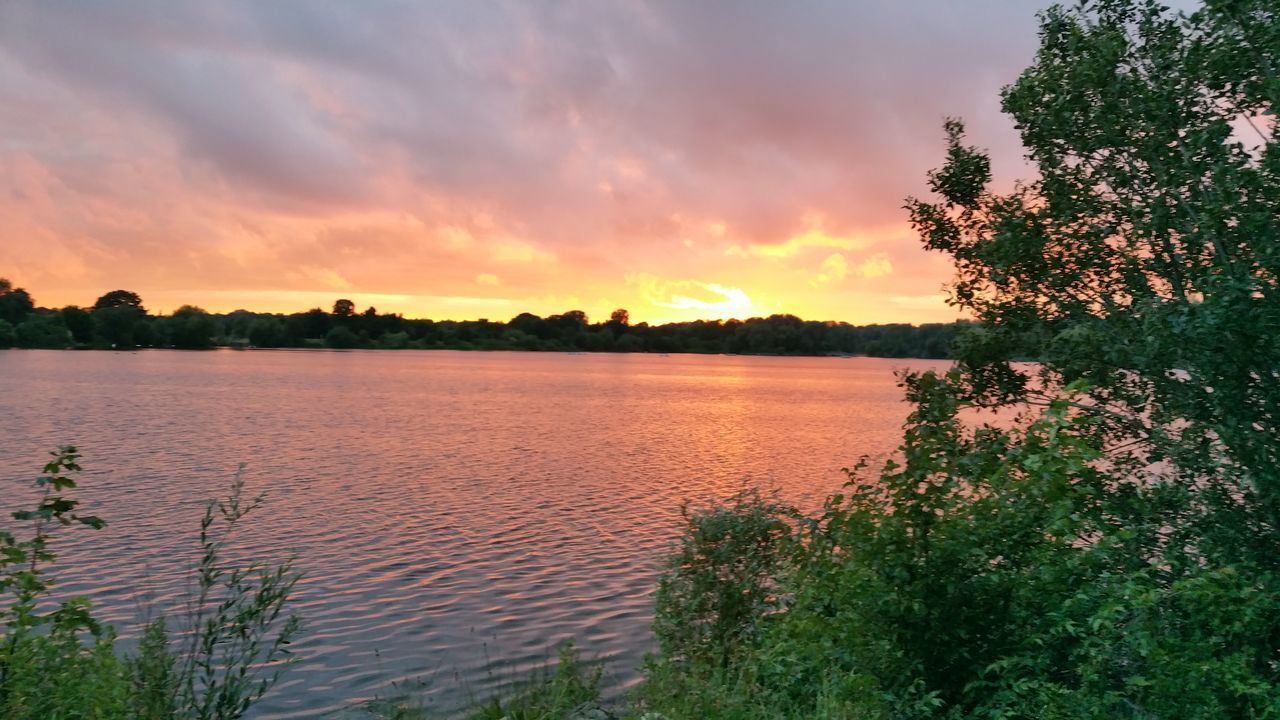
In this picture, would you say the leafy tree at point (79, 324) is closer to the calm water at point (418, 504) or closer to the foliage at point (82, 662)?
the calm water at point (418, 504)

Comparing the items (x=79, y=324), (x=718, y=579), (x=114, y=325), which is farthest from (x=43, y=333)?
(x=718, y=579)

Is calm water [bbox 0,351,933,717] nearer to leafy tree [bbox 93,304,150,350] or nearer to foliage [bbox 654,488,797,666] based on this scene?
foliage [bbox 654,488,797,666]

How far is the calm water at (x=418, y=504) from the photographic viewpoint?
1502 centimetres

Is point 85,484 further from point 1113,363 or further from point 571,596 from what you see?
point 1113,363

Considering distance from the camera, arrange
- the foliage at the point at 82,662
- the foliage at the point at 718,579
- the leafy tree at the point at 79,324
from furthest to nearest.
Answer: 1. the leafy tree at the point at 79,324
2. the foliage at the point at 718,579
3. the foliage at the point at 82,662

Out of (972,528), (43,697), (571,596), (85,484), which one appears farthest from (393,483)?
(972,528)

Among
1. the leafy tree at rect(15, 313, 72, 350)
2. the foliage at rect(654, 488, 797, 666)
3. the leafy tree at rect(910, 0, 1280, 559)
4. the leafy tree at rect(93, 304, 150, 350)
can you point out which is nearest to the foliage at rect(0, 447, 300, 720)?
the foliage at rect(654, 488, 797, 666)

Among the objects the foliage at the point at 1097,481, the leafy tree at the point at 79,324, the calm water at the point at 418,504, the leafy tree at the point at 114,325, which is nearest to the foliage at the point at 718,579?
the foliage at the point at 1097,481

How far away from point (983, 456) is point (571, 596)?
11.3m

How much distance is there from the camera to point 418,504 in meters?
27.8

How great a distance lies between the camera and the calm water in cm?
1502

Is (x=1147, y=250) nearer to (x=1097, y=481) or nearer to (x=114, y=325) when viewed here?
(x=1097, y=481)

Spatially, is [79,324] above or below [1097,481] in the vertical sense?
above

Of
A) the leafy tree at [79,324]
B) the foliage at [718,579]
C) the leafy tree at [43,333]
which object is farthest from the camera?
the leafy tree at [79,324]
